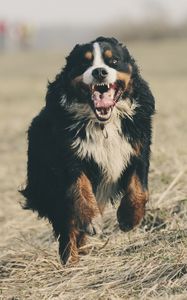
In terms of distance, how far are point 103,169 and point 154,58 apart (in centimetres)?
3245

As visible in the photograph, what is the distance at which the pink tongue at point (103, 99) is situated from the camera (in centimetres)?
593

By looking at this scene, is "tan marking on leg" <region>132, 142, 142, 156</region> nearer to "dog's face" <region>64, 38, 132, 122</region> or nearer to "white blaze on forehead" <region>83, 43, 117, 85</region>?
"dog's face" <region>64, 38, 132, 122</region>

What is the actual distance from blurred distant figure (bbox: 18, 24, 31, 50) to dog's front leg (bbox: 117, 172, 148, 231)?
61281mm

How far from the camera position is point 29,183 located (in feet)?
22.1

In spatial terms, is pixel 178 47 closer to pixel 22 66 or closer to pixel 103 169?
pixel 22 66

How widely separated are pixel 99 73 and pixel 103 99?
0.21 meters

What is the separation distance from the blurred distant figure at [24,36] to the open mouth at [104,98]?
61.4 m

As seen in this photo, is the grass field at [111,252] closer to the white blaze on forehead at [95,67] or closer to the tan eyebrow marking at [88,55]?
the white blaze on forehead at [95,67]

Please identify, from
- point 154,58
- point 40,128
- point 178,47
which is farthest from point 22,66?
point 40,128

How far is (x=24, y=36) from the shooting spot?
71188 millimetres

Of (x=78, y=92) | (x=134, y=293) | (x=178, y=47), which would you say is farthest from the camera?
(x=178, y=47)

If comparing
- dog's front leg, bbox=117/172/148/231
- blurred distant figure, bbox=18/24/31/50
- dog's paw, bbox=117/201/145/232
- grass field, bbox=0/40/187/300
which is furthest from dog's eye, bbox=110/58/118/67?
blurred distant figure, bbox=18/24/31/50

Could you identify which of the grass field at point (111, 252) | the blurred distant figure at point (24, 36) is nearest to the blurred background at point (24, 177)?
the grass field at point (111, 252)

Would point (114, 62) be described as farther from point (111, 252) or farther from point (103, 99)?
point (111, 252)
